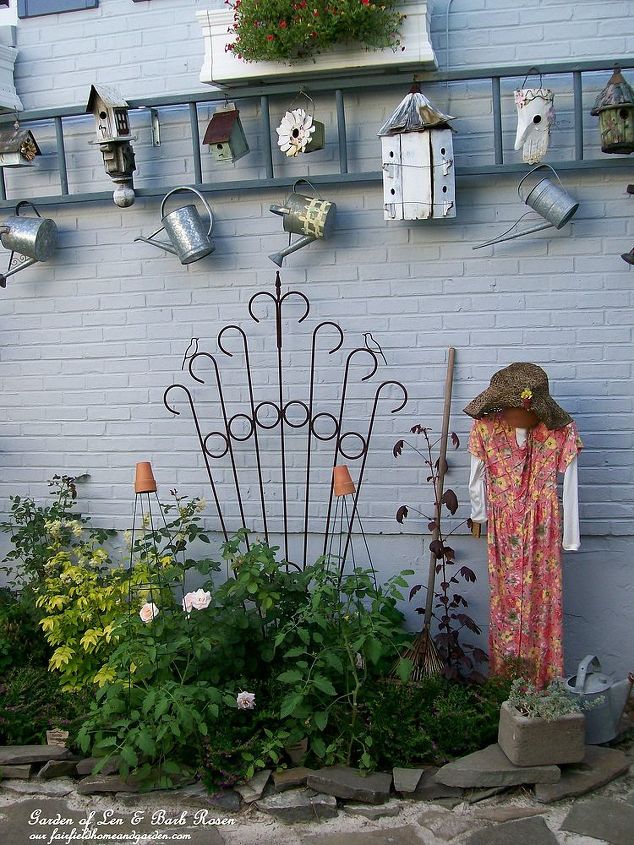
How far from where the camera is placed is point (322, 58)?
4.03 metres

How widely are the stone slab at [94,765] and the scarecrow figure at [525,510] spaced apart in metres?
1.59

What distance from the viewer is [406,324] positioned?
4211 millimetres

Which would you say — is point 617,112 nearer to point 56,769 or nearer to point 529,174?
point 529,174

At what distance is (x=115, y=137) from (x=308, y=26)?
998 millimetres

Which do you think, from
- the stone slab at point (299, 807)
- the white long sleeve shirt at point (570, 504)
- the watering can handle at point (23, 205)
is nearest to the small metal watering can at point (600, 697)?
the white long sleeve shirt at point (570, 504)

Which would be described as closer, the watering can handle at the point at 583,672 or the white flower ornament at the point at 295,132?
the watering can handle at the point at 583,672

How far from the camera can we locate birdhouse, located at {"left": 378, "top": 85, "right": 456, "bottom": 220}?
3.87 metres

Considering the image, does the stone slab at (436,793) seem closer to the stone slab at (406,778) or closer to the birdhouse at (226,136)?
the stone slab at (406,778)

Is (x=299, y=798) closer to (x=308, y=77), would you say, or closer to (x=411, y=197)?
(x=411, y=197)

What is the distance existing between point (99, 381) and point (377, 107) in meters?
1.82

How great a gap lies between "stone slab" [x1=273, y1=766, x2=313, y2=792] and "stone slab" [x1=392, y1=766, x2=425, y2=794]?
323 millimetres

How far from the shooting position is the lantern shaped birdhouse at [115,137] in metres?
4.21

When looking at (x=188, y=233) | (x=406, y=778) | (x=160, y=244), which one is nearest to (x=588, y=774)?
(x=406, y=778)

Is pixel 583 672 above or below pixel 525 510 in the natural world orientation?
below
